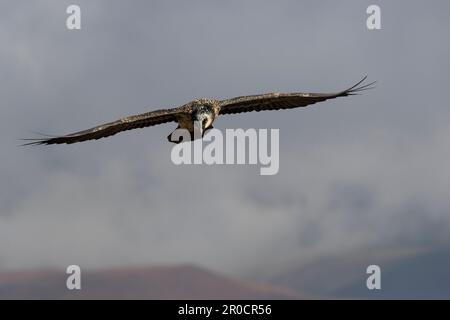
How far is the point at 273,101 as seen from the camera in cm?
3953

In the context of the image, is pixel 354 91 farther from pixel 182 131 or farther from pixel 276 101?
pixel 182 131

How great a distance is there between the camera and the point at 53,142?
1506 inches

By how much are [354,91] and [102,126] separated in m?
8.91

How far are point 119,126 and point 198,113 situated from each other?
2822 mm

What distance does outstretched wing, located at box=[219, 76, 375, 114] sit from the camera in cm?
3884

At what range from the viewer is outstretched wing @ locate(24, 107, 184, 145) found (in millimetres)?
37812

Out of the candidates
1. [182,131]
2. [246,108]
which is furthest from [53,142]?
[246,108]

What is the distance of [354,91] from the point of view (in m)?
38.3

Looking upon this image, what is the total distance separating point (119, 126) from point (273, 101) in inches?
224

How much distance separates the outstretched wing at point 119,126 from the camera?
37.8 m

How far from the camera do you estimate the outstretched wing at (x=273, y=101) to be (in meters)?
38.8

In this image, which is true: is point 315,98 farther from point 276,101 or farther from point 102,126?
point 102,126

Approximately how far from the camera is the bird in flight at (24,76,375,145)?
38.2m

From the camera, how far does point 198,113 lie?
3838 cm
